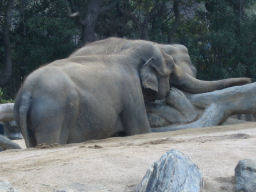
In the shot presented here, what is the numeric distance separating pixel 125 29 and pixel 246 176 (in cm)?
1400

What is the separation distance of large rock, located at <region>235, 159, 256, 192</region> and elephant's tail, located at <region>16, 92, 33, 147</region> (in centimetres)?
351

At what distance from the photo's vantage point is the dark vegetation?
53.9 ft

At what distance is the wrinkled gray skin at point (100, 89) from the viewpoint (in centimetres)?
714

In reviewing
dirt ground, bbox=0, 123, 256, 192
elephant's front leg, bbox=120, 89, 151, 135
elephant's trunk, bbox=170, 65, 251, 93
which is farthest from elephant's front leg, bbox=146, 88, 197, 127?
dirt ground, bbox=0, 123, 256, 192

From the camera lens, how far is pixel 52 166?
4.55 meters

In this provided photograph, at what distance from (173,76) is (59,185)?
5.75m

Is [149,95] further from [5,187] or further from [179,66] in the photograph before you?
[5,187]

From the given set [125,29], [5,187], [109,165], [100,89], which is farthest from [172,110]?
[125,29]

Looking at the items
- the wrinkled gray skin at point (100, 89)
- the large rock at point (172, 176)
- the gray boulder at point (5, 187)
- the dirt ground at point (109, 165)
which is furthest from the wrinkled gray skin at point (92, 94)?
the gray boulder at point (5, 187)

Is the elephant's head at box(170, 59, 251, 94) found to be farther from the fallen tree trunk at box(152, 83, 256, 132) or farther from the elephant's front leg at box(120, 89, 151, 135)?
the elephant's front leg at box(120, 89, 151, 135)

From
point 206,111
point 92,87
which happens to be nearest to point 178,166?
point 92,87

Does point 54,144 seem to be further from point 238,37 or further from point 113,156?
point 238,37

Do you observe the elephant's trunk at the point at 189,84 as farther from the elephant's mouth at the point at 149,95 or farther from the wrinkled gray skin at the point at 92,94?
the elephant's mouth at the point at 149,95

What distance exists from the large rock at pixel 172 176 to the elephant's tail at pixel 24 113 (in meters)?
3.33
